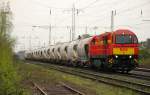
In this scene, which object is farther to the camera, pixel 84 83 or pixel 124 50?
pixel 124 50

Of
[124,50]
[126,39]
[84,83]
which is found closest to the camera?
[84,83]

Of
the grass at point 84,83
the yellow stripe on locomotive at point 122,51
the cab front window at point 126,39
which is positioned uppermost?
the cab front window at point 126,39

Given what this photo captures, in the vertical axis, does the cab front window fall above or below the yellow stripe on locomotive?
above

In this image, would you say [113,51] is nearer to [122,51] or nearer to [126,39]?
[122,51]

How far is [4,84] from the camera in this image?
15414 millimetres

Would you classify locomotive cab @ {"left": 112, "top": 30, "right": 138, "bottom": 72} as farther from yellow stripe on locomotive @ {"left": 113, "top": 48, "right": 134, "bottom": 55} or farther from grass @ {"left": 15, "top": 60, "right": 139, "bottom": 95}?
grass @ {"left": 15, "top": 60, "right": 139, "bottom": 95}

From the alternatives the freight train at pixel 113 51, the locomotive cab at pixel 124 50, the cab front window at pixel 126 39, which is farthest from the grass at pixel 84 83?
the cab front window at pixel 126 39

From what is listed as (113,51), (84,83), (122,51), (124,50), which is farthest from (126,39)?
(84,83)

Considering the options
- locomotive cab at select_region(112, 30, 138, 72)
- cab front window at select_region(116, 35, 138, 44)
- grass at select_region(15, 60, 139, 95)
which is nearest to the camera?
grass at select_region(15, 60, 139, 95)

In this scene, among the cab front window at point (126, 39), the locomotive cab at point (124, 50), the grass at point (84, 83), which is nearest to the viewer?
the grass at point (84, 83)

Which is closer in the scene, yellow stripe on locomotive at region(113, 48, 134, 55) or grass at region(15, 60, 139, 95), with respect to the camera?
grass at region(15, 60, 139, 95)

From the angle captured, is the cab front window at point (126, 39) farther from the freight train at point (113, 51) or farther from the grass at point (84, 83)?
the grass at point (84, 83)

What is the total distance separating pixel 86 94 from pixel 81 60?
24962mm

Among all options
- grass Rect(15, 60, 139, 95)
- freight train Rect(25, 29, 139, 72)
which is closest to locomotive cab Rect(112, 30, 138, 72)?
freight train Rect(25, 29, 139, 72)
